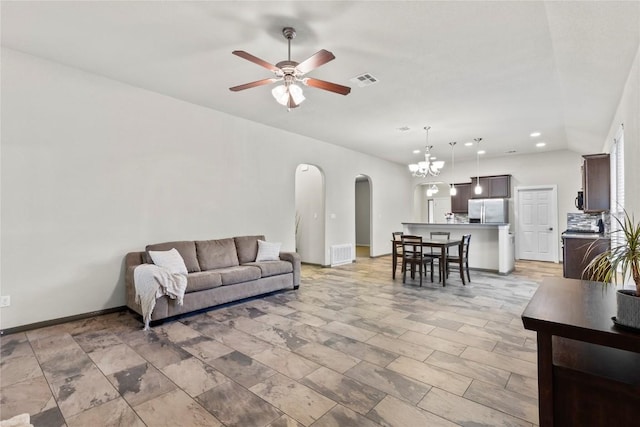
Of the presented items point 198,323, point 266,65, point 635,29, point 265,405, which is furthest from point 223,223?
point 635,29

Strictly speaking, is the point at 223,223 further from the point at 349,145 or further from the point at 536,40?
the point at 536,40

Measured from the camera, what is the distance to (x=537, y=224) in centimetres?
815

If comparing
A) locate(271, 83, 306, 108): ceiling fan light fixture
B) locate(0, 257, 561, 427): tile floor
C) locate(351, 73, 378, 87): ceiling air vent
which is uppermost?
locate(351, 73, 378, 87): ceiling air vent

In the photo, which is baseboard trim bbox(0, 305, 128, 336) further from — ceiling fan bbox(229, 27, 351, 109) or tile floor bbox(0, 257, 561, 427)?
ceiling fan bbox(229, 27, 351, 109)

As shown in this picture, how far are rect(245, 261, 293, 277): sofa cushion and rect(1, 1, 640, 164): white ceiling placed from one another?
2478 millimetres

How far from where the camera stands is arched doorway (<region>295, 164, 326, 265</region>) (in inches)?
283

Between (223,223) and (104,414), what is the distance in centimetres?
335

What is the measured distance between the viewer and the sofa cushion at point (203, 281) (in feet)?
Result: 12.1

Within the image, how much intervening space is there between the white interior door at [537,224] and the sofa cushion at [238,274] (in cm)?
762

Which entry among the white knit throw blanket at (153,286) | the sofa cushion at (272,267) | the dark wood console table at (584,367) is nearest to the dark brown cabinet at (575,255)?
the dark wood console table at (584,367)

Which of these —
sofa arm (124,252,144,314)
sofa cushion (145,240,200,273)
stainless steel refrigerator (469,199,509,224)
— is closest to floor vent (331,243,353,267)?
sofa cushion (145,240,200,273)

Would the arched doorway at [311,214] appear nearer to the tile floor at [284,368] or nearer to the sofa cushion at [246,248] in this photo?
the sofa cushion at [246,248]

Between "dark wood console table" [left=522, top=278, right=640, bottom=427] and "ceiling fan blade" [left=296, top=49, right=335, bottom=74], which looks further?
"ceiling fan blade" [left=296, top=49, right=335, bottom=74]

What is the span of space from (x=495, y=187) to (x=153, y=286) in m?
8.82
